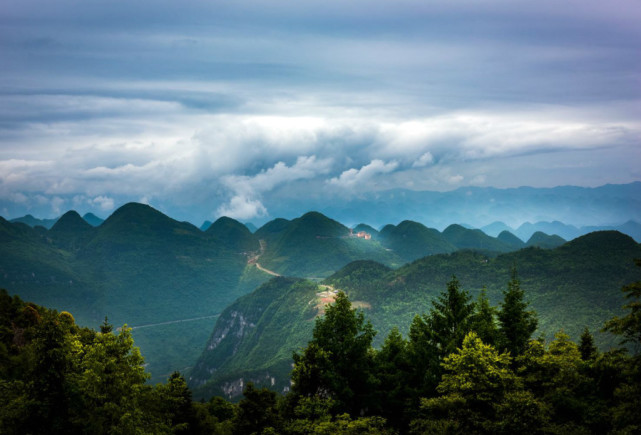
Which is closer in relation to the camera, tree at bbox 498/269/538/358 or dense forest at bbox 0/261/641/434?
dense forest at bbox 0/261/641/434

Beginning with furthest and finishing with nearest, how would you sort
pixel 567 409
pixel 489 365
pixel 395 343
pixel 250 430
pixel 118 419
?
pixel 395 343 → pixel 250 430 → pixel 567 409 → pixel 489 365 → pixel 118 419

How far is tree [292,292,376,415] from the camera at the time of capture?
4572 centimetres

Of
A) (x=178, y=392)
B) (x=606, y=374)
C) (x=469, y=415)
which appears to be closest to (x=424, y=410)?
(x=469, y=415)

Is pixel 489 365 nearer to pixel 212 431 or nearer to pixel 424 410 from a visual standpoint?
pixel 424 410

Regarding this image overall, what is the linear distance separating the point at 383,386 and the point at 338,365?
765 cm

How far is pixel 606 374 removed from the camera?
140 feet

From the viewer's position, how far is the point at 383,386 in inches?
2034

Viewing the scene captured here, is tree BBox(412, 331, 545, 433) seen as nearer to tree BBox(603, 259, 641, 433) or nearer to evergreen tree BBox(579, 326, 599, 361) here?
tree BBox(603, 259, 641, 433)

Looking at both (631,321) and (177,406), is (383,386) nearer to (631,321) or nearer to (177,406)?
(177,406)

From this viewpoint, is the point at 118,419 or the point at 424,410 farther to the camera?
the point at 424,410

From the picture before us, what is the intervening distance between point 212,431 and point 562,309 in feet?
579

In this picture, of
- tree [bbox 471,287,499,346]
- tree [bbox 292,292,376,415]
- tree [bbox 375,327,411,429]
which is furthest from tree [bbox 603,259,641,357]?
tree [bbox 375,327,411,429]

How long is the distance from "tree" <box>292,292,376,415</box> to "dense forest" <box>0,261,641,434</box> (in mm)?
119

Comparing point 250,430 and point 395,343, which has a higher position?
point 395,343
